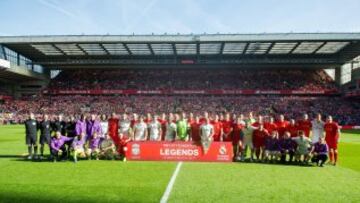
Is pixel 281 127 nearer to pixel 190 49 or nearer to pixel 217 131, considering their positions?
pixel 217 131

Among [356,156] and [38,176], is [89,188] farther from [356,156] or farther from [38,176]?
[356,156]

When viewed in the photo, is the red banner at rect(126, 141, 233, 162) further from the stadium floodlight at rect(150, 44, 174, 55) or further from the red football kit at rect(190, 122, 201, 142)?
the stadium floodlight at rect(150, 44, 174, 55)


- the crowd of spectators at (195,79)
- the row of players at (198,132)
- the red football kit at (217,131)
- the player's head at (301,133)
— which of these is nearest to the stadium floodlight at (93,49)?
the crowd of spectators at (195,79)

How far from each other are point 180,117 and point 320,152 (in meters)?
5.83

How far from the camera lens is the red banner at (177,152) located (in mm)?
13648

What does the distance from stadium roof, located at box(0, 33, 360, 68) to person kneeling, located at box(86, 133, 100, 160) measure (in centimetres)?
3539

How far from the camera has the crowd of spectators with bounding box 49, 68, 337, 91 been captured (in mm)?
59062

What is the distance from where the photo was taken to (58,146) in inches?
537

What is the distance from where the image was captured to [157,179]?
32.3 feet

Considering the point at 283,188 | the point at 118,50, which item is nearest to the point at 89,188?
the point at 283,188

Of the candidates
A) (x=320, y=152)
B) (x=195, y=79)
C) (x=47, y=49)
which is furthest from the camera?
(x=195, y=79)

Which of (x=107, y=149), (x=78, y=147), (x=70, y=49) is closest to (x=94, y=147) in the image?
(x=107, y=149)

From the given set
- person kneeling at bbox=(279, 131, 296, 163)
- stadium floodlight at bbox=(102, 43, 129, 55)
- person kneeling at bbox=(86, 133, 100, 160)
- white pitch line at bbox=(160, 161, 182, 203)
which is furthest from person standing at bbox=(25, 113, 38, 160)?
stadium floodlight at bbox=(102, 43, 129, 55)

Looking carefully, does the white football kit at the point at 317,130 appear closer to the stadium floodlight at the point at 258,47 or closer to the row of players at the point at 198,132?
the row of players at the point at 198,132
